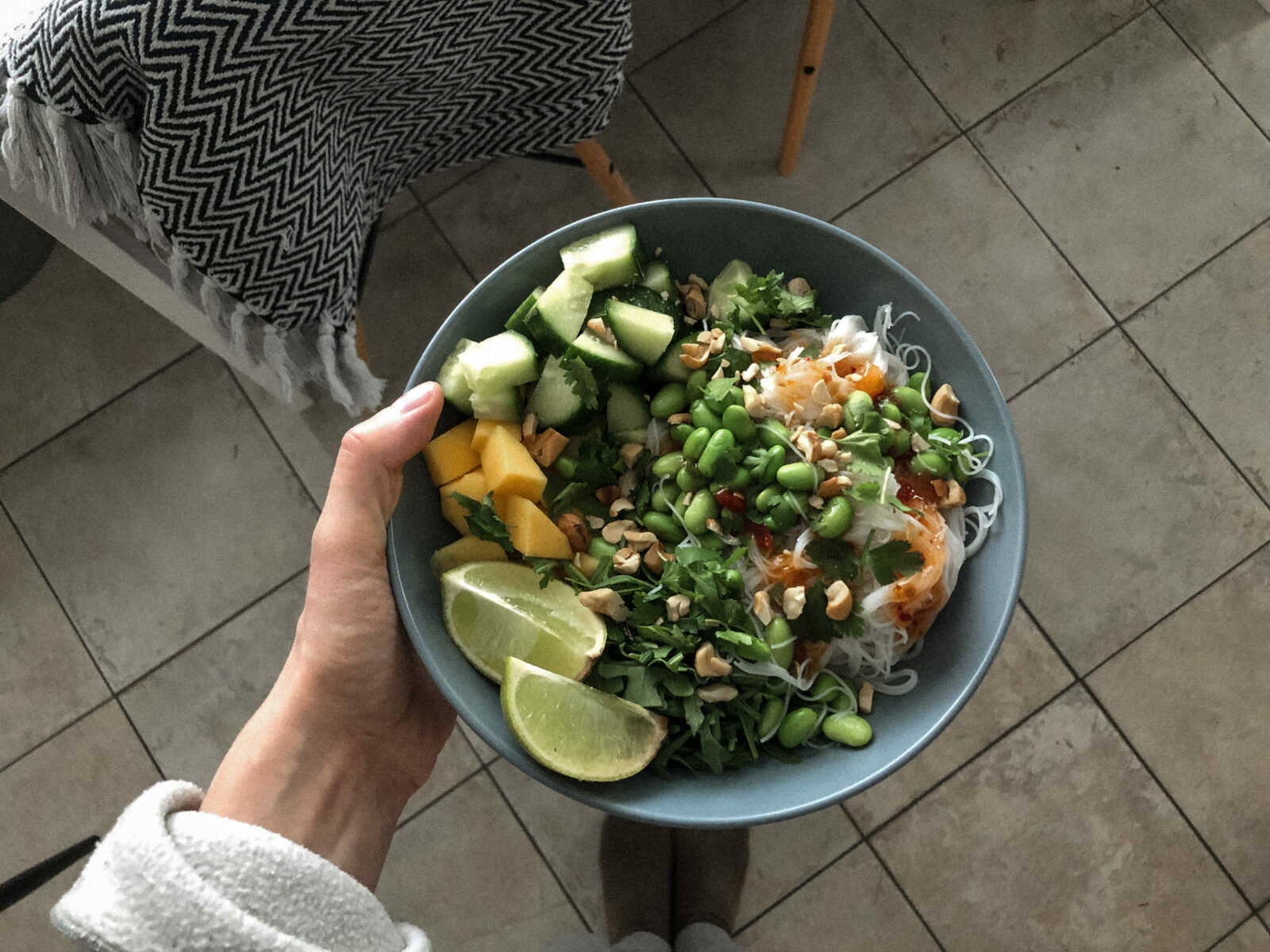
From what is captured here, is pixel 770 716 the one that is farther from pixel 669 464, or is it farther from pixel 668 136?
pixel 668 136

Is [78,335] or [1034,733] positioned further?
[78,335]

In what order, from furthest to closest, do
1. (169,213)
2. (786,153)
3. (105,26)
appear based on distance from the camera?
1. (786,153)
2. (169,213)
3. (105,26)

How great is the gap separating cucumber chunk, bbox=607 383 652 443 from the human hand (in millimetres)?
224

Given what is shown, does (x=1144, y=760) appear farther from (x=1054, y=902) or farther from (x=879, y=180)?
(x=879, y=180)

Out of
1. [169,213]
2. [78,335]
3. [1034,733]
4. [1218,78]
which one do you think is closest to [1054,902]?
[1034,733]

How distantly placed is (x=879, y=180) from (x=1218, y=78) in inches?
29.2

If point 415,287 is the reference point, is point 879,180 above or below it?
below

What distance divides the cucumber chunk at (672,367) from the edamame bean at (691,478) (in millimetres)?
119

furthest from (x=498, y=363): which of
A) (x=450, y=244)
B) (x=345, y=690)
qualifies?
(x=450, y=244)

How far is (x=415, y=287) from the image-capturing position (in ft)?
6.39

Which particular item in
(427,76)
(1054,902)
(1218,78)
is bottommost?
(1054,902)

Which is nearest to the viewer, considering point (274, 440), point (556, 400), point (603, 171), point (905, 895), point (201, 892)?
point (201, 892)

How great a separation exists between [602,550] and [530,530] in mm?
95

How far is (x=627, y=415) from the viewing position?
120 centimetres
